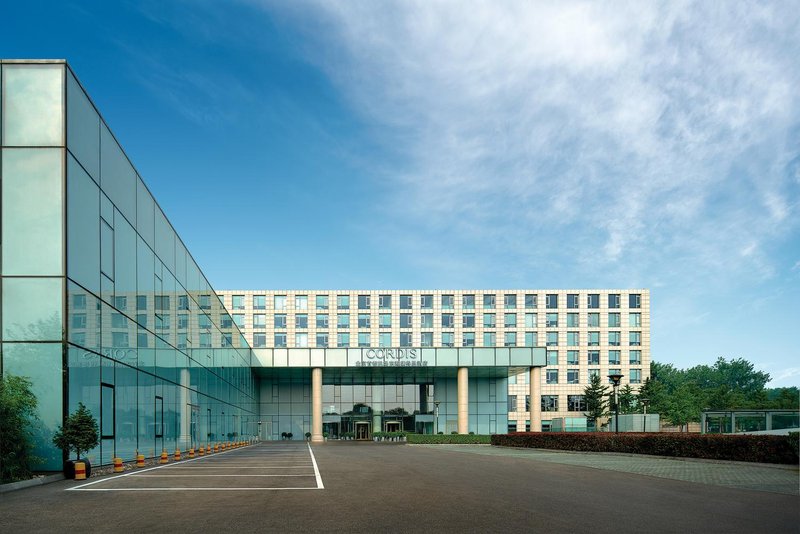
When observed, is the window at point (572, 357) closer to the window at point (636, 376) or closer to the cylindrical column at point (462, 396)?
the window at point (636, 376)

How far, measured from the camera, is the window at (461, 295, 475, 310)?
319 ft

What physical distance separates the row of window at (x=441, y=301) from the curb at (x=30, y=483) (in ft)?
255

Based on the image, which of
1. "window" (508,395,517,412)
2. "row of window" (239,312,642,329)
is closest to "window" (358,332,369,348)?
"row of window" (239,312,642,329)

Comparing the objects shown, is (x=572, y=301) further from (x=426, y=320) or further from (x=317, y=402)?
(x=317, y=402)

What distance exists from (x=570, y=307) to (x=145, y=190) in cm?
7705

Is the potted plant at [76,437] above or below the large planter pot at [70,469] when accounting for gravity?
above

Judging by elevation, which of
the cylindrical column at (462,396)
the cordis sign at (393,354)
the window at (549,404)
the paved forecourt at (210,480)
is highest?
the cordis sign at (393,354)

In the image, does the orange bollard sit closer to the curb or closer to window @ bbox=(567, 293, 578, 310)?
the curb

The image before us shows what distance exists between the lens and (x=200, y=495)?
1438 cm

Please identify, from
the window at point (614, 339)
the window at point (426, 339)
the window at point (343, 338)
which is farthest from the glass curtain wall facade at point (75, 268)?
the window at point (614, 339)

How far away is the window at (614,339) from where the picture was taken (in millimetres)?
99000

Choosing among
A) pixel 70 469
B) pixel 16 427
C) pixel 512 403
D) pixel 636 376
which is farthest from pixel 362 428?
pixel 16 427

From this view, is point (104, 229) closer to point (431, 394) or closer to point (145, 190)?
point (145, 190)

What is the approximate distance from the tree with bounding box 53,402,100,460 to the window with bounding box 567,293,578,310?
8535 centimetres
